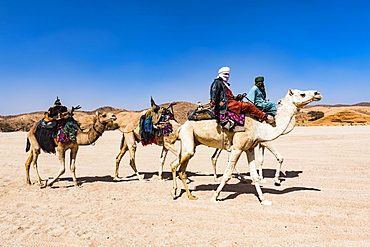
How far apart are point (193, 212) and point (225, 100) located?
8.56 ft

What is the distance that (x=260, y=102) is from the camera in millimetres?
8594

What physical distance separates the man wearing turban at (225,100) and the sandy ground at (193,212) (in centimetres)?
211

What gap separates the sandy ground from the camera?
4.43 meters

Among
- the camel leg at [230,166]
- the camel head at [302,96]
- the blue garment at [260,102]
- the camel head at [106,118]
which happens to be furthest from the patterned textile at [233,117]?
the camel head at [106,118]

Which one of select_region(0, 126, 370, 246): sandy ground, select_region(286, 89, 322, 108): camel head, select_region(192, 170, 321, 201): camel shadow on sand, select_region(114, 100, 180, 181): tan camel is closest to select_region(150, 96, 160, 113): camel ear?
select_region(114, 100, 180, 181): tan camel

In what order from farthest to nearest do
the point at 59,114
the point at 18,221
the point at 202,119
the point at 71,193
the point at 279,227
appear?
the point at 59,114
the point at 71,193
the point at 202,119
the point at 18,221
the point at 279,227

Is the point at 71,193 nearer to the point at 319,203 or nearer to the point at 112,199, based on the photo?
the point at 112,199

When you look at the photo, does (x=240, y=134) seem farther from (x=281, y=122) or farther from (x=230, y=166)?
(x=281, y=122)

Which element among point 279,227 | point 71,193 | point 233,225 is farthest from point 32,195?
point 279,227

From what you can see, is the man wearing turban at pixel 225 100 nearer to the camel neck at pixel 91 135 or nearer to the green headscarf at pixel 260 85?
the green headscarf at pixel 260 85

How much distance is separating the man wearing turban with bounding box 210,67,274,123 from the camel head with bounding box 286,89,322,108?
2.34 ft

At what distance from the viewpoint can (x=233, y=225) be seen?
4.93m

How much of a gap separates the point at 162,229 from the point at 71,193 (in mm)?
3882

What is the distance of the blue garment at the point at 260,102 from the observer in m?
8.45
